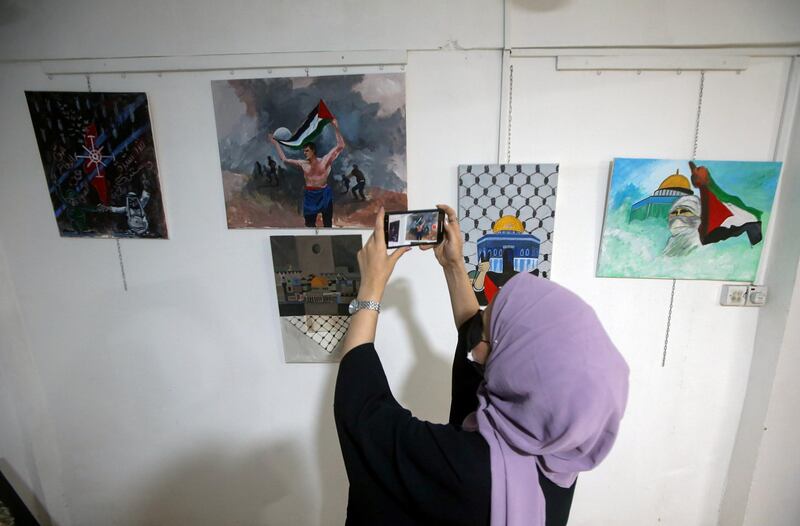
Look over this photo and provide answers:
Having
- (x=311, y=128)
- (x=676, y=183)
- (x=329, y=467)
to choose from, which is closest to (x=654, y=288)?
(x=676, y=183)

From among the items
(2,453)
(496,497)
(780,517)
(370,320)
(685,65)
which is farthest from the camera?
(2,453)

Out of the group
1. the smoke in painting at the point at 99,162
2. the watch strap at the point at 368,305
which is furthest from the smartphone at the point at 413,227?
the smoke in painting at the point at 99,162

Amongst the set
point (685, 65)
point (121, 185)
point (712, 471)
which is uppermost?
point (685, 65)

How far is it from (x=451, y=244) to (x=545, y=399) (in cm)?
47

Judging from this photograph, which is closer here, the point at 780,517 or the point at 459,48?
the point at 459,48

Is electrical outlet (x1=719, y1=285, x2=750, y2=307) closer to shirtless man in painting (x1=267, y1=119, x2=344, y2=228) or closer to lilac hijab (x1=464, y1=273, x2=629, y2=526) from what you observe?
lilac hijab (x1=464, y1=273, x2=629, y2=526)

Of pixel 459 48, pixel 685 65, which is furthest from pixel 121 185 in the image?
pixel 685 65

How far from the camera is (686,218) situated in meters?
1.08

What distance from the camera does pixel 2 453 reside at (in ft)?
4.58

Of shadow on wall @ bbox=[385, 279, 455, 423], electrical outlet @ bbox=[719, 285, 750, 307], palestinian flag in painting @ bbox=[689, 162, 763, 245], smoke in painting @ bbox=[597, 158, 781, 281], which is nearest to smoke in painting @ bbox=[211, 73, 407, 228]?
shadow on wall @ bbox=[385, 279, 455, 423]

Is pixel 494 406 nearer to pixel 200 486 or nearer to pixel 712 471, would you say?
pixel 712 471

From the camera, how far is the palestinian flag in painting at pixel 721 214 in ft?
3.47

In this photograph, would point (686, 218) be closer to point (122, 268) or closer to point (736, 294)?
point (736, 294)

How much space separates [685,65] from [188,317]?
Answer: 1.82 metres
